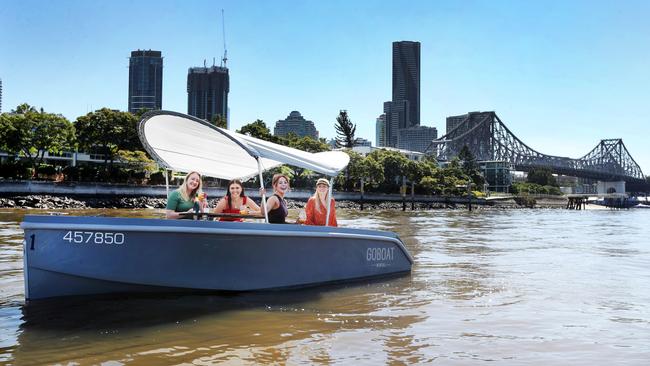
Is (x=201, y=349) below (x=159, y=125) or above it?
below

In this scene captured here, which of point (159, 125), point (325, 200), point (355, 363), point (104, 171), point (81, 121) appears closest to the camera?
point (355, 363)

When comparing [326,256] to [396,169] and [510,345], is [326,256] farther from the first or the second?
[396,169]

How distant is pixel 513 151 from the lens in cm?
18338

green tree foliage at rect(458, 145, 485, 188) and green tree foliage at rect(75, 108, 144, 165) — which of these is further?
green tree foliage at rect(458, 145, 485, 188)

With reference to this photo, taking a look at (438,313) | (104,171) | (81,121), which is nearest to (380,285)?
(438,313)

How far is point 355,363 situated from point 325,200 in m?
4.36

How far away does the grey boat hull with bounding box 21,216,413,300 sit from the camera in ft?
22.1

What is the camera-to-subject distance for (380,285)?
9430 mm

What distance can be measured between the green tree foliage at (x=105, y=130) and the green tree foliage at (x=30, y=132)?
988 centimetres

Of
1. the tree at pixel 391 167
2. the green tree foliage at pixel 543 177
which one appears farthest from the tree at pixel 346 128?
the green tree foliage at pixel 543 177

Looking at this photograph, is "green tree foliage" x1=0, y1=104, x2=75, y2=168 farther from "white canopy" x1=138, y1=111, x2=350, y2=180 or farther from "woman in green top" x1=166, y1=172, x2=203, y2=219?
"woman in green top" x1=166, y1=172, x2=203, y2=219

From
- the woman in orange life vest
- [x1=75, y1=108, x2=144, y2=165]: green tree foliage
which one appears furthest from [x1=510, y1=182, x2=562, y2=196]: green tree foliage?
the woman in orange life vest

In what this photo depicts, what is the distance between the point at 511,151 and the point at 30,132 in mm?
157005

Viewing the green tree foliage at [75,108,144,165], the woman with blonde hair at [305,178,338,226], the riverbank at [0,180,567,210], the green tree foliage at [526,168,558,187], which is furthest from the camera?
the green tree foliage at [526,168,558,187]
